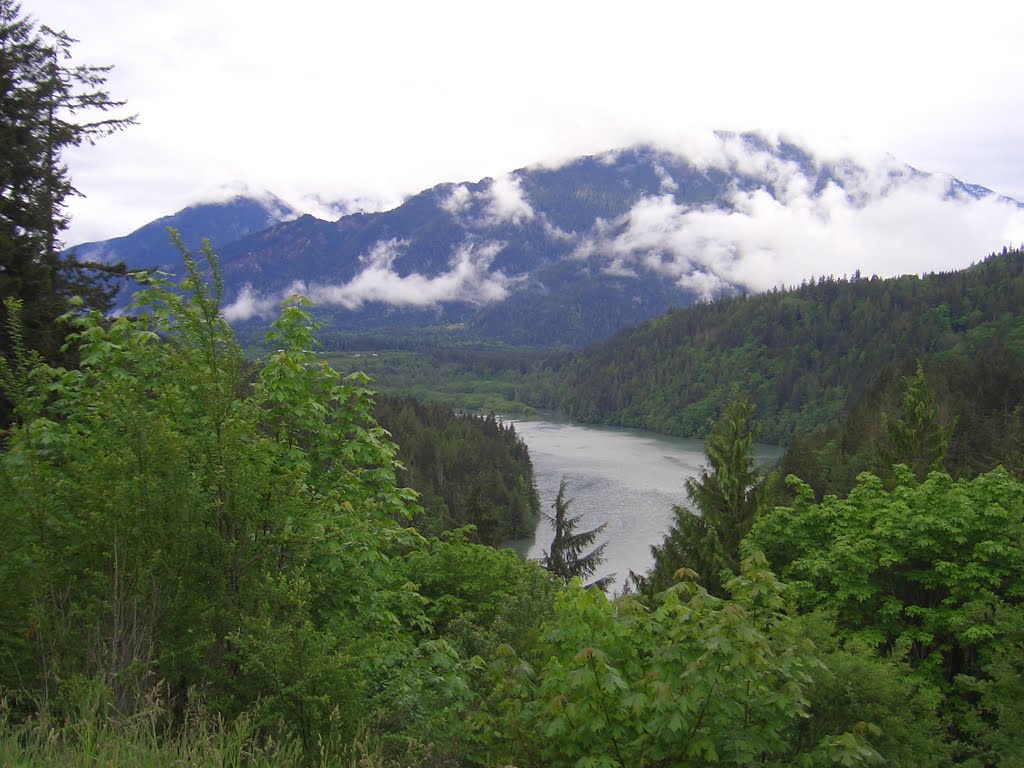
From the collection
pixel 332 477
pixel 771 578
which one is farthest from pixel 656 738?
pixel 332 477

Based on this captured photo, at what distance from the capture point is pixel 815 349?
174 meters

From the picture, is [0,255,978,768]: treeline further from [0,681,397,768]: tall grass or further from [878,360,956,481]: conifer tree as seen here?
[878,360,956,481]: conifer tree

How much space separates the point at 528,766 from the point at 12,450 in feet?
16.4

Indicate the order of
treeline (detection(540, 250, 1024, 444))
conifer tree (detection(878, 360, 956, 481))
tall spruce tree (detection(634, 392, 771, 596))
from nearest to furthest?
tall spruce tree (detection(634, 392, 771, 596)), conifer tree (detection(878, 360, 956, 481)), treeline (detection(540, 250, 1024, 444))

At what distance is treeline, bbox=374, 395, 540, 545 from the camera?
72188 mm

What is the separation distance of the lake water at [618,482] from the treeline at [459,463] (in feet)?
9.66

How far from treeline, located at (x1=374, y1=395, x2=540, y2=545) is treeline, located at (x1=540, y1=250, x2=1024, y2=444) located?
65039mm

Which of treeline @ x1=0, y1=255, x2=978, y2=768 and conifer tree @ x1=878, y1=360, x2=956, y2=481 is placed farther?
conifer tree @ x1=878, y1=360, x2=956, y2=481

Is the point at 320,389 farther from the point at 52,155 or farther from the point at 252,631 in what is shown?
the point at 52,155

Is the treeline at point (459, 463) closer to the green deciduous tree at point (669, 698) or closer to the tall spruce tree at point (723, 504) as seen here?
the tall spruce tree at point (723, 504)

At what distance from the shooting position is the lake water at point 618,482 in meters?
59.5

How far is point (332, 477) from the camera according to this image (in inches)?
323

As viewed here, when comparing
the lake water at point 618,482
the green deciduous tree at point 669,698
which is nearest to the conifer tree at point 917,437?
the lake water at point 618,482

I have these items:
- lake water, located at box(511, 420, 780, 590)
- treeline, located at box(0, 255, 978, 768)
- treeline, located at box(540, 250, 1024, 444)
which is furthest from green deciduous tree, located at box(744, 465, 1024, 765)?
treeline, located at box(540, 250, 1024, 444)
